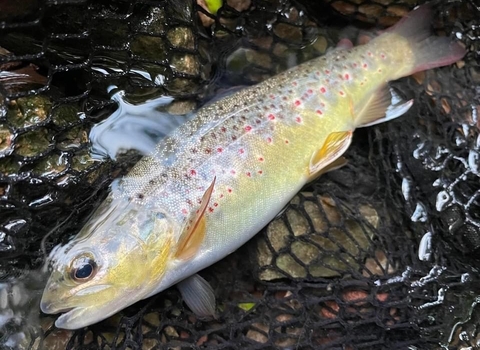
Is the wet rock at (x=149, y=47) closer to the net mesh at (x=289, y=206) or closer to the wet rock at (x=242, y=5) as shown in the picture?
the net mesh at (x=289, y=206)

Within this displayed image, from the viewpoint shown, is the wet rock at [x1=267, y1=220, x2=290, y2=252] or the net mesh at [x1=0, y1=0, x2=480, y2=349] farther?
the wet rock at [x1=267, y1=220, x2=290, y2=252]

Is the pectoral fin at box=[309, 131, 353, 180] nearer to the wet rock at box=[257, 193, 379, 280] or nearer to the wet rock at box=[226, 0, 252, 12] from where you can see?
the wet rock at box=[257, 193, 379, 280]

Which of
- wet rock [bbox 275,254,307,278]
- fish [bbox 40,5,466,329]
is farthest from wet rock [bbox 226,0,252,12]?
wet rock [bbox 275,254,307,278]

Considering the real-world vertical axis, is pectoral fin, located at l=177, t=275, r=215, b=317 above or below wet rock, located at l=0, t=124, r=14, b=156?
below

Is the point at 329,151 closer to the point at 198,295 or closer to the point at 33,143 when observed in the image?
the point at 198,295

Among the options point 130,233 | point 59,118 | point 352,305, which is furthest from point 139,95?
point 352,305

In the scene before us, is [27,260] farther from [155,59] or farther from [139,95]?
[155,59]
